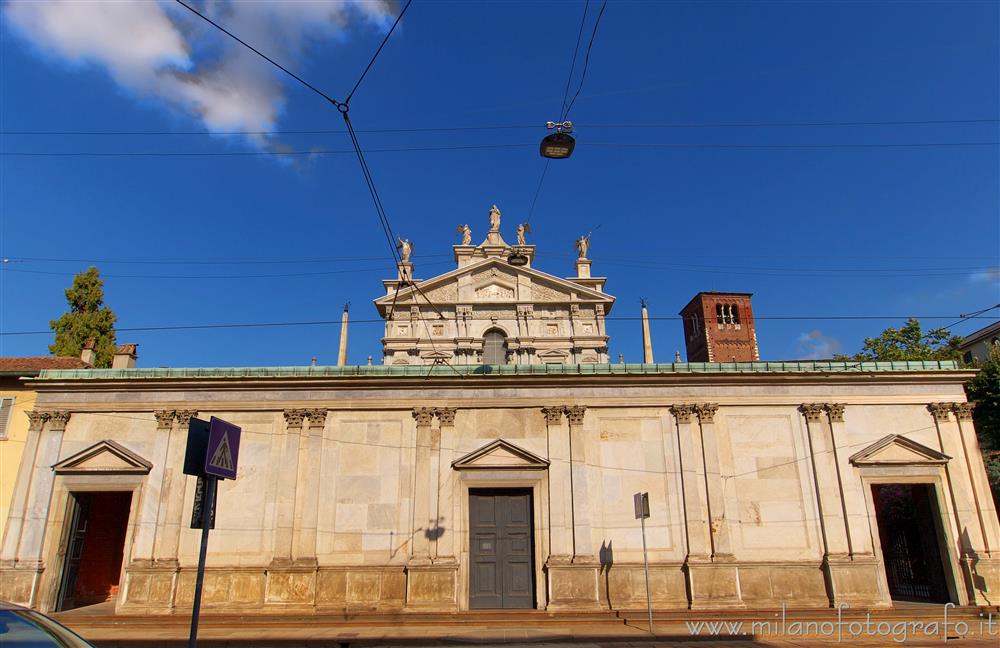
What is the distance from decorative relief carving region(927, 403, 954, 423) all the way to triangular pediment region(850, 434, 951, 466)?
3.61 ft

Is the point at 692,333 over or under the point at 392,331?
over

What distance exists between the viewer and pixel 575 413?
1959cm

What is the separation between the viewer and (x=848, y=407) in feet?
64.8

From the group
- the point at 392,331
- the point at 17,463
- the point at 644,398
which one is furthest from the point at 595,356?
the point at 17,463

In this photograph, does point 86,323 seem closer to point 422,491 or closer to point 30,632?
point 422,491

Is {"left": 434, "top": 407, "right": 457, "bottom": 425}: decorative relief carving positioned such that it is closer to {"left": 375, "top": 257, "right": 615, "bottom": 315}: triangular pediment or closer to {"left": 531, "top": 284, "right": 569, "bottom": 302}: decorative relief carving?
{"left": 375, "top": 257, "right": 615, "bottom": 315}: triangular pediment

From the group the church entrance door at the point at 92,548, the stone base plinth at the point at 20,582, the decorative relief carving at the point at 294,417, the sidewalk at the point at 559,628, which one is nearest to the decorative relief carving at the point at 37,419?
the church entrance door at the point at 92,548

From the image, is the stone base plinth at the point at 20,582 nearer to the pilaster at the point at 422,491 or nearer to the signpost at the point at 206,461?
the pilaster at the point at 422,491

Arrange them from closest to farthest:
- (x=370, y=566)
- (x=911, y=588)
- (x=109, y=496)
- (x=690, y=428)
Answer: (x=370, y=566)
(x=690, y=428)
(x=911, y=588)
(x=109, y=496)

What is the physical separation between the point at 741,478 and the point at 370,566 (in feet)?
39.7

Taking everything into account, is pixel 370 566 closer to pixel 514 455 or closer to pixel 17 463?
pixel 514 455

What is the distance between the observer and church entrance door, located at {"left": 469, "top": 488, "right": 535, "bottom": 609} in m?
18.1

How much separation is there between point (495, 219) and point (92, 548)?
3161cm

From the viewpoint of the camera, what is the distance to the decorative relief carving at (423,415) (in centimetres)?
1958
